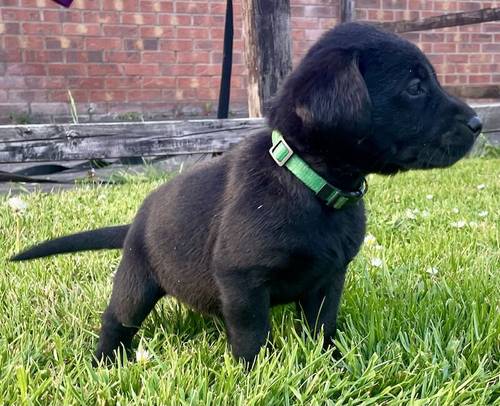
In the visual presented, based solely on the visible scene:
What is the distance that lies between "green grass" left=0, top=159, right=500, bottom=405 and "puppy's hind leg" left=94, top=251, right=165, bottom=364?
7 cm

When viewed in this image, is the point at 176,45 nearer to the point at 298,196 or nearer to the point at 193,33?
the point at 193,33

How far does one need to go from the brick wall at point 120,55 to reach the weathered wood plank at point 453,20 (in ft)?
3.76

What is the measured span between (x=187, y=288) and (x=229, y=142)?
2.93 meters

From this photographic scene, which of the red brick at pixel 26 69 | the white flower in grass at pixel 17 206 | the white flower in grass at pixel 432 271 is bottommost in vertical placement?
the white flower in grass at pixel 17 206

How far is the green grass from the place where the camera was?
142cm

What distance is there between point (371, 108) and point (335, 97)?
14cm

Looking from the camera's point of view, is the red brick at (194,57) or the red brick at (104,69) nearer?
the red brick at (104,69)

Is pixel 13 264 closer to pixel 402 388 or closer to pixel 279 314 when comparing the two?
pixel 279 314

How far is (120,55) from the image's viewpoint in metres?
6.18

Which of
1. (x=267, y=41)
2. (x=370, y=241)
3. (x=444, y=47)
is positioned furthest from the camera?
(x=444, y=47)

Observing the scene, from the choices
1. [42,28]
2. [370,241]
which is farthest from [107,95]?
[370,241]

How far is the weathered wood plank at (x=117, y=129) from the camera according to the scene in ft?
13.7

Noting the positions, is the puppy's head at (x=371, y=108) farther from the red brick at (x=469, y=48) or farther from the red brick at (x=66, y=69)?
the red brick at (x=469, y=48)

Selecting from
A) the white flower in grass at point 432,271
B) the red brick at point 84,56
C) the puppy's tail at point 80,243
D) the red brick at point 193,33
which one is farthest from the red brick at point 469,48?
the puppy's tail at point 80,243
